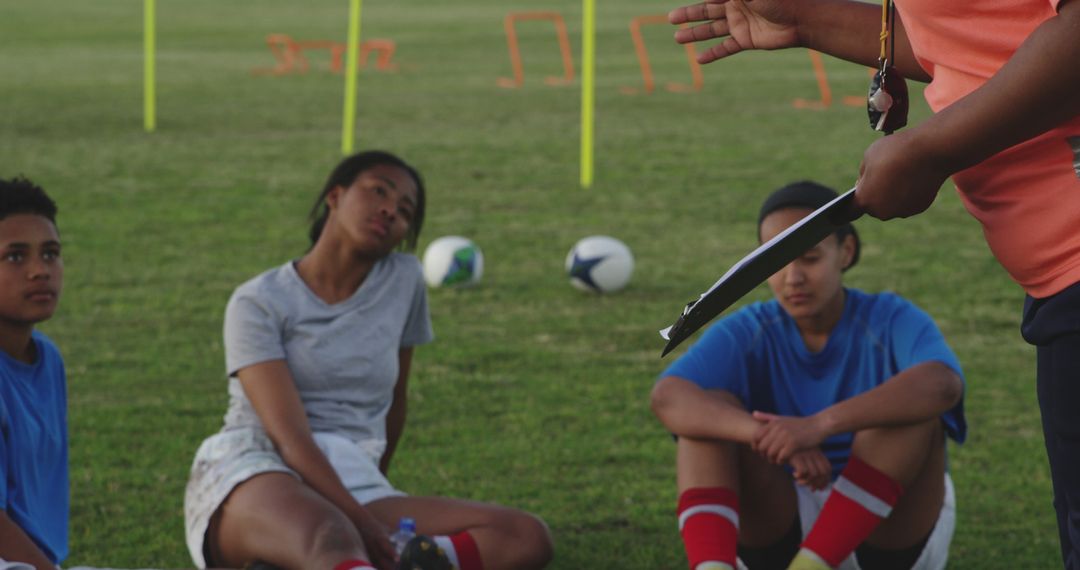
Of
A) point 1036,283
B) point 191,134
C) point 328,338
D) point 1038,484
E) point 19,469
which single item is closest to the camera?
point 1036,283

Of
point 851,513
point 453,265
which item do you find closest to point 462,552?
point 851,513

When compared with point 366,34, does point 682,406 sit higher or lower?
higher

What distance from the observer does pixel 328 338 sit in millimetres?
4594

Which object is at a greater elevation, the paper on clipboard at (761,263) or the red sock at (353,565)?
the paper on clipboard at (761,263)

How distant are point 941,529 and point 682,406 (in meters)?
0.74

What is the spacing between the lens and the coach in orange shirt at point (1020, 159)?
6.86ft

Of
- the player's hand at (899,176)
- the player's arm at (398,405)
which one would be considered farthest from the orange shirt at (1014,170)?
the player's arm at (398,405)

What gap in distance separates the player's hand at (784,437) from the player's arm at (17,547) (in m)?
1.67

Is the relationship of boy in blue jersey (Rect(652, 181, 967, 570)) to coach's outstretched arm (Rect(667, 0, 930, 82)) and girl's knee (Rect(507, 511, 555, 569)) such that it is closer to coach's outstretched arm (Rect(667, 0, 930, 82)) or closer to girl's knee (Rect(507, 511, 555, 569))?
girl's knee (Rect(507, 511, 555, 569))

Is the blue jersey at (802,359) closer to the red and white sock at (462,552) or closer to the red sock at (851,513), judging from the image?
the red sock at (851,513)

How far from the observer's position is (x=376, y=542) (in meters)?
4.18

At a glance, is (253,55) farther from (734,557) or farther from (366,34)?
(734,557)

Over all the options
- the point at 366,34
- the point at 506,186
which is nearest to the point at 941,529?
the point at 506,186

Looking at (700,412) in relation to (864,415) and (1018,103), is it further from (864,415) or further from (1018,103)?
(1018,103)
